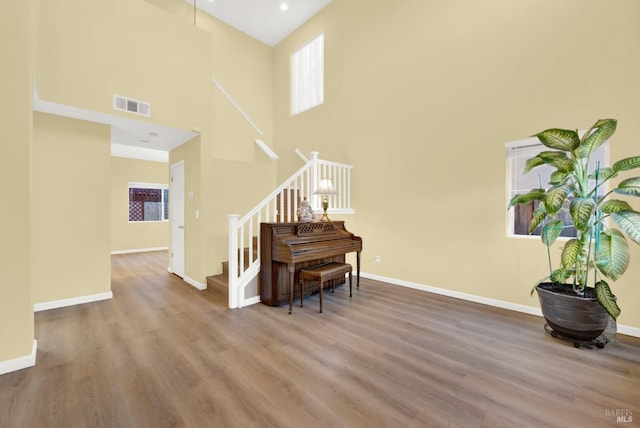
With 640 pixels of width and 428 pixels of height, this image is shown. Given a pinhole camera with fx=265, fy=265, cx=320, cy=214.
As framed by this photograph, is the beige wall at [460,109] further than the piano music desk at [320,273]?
No

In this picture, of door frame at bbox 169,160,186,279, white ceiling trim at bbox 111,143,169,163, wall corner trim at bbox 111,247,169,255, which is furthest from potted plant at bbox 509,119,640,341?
wall corner trim at bbox 111,247,169,255

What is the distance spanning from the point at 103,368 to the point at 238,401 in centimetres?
119

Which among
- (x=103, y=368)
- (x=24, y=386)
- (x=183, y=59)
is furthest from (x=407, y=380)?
(x=183, y=59)

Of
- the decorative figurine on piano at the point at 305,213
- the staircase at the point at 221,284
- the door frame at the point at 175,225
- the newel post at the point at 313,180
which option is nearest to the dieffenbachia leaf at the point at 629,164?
the decorative figurine on piano at the point at 305,213

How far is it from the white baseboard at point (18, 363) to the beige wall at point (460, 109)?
399 centimetres

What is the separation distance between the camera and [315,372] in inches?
77.0

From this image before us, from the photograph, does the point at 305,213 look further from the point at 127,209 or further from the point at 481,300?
the point at 127,209

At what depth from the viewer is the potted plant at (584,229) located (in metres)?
2.09

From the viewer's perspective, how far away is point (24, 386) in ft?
5.88

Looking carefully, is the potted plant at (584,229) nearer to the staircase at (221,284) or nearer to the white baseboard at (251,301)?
the white baseboard at (251,301)

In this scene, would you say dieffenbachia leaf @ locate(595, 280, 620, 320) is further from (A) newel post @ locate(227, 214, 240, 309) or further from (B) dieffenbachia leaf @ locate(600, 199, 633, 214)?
(A) newel post @ locate(227, 214, 240, 309)

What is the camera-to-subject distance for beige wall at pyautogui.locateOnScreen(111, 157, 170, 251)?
7418 mm

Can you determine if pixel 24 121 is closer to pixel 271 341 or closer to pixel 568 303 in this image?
pixel 271 341

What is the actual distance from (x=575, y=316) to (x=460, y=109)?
2.65 meters
